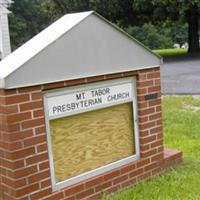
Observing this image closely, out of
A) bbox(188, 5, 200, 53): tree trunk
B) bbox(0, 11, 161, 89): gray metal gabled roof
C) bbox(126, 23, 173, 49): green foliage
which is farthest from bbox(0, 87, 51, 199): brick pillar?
bbox(126, 23, 173, 49): green foliage

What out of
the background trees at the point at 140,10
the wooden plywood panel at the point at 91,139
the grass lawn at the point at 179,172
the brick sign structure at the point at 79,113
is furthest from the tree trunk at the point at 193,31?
the wooden plywood panel at the point at 91,139

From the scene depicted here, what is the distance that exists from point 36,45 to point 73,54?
0.32m

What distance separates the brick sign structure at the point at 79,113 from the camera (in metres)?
3.48

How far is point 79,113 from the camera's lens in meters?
3.96

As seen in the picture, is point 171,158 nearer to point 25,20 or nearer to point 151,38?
point 25,20

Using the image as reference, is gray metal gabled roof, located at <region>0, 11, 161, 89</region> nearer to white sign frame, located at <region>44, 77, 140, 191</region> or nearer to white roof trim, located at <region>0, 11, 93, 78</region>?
white roof trim, located at <region>0, 11, 93, 78</region>

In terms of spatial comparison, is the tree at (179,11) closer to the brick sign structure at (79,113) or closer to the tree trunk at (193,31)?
the tree trunk at (193,31)

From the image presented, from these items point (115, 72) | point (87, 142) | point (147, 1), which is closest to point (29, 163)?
point (87, 142)

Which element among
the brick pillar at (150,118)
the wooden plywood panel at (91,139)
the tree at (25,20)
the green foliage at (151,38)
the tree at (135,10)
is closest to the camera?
the wooden plywood panel at (91,139)

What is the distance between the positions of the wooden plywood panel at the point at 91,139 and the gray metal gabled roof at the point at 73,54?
1.31 feet

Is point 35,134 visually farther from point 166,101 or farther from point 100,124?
point 166,101

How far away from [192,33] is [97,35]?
2386 centimetres

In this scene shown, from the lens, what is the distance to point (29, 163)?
3.55 m

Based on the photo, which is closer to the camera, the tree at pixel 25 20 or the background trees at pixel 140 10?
the background trees at pixel 140 10
